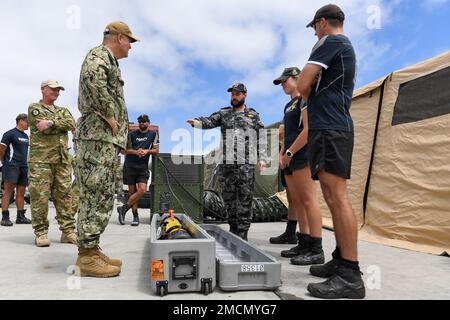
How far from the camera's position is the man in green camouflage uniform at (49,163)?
13.0 ft

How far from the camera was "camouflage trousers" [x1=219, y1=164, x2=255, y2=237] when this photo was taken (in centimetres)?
386

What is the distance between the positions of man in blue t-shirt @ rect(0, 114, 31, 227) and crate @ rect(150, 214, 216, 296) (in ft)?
15.4

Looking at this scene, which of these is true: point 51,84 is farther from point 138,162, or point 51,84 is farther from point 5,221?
Result: point 5,221

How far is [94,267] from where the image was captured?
8.36ft

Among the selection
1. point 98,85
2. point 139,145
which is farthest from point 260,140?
point 139,145

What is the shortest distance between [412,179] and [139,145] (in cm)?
398

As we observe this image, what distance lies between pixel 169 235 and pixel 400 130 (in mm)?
3413

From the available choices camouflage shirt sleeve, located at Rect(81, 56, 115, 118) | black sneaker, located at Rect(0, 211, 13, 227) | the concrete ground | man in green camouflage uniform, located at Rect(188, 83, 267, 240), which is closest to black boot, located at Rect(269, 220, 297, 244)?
the concrete ground

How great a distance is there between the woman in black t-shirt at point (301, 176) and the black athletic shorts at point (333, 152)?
0.73 metres

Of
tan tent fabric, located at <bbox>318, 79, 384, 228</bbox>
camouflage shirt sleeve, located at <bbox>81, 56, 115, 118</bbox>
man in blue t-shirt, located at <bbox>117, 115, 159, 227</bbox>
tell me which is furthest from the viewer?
man in blue t-shirt, located at <bbox>117, 115, 159, 227</bbox>

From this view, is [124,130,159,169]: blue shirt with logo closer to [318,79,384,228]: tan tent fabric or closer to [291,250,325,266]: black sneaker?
[318,79,384,228]: tan tent fabric

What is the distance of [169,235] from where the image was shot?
2.52 metres

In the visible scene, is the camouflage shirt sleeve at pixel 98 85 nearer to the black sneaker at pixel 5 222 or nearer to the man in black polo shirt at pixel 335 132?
the man in black polo shirt at pixel 335 132

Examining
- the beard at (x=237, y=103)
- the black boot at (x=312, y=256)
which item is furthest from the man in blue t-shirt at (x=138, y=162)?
the black boot at (x=312, y=256)
